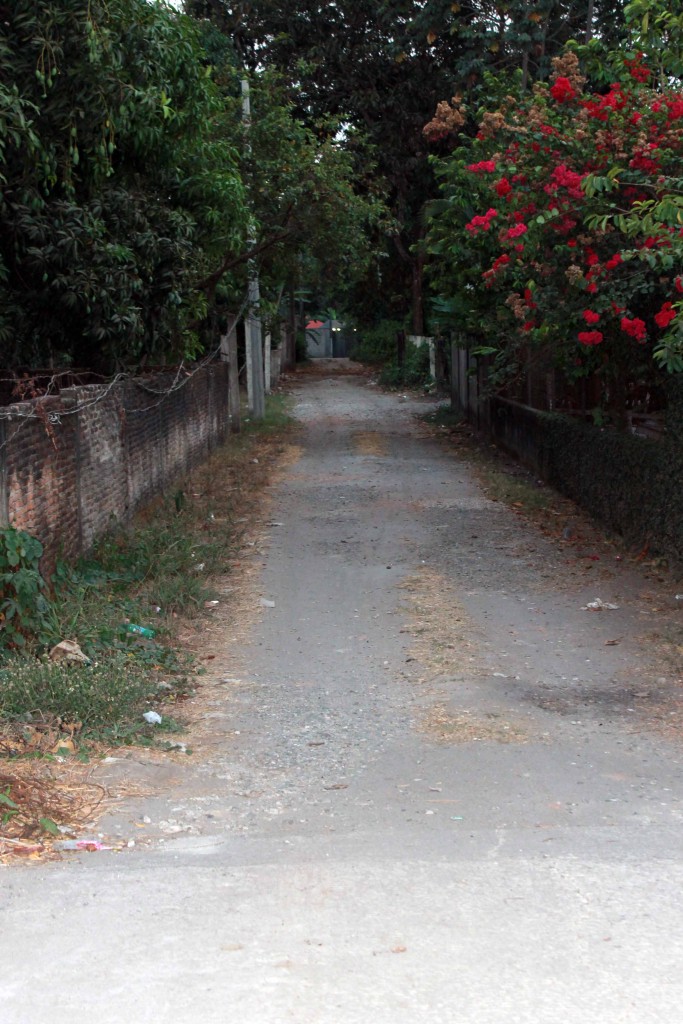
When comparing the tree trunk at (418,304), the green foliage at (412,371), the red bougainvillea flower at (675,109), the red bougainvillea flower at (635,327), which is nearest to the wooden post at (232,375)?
the green foliage at (412,371)

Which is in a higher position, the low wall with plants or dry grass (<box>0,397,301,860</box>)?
the low wall with plants

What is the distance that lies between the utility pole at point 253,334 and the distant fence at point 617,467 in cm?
629

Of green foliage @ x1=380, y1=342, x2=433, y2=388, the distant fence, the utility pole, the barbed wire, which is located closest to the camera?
the barbed wire

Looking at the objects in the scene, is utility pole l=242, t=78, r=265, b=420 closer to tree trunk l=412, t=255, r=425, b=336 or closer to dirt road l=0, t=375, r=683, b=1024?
dirt road l=0, t=375, r=683, b=1024

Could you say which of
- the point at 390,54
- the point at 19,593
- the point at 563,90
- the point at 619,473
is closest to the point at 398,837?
the point at 19,593

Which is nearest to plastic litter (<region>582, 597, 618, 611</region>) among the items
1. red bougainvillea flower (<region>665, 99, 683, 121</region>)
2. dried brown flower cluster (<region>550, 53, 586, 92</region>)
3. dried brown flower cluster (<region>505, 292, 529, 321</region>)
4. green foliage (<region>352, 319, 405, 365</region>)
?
dried brown flower cluster (<region>505, 292, 529, 321</region>)

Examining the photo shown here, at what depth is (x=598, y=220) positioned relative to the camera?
10.2 meters

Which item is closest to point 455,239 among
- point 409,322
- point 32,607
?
point 32,607

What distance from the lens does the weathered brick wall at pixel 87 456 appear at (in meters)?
8.73

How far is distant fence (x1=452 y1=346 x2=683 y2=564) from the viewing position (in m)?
10.6

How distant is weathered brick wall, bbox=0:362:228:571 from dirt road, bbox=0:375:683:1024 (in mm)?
1759

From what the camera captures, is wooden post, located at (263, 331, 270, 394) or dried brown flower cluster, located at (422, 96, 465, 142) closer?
dried brown flower cluster, located at (422, 96, 465, 142)

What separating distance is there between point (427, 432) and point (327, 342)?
234 feet

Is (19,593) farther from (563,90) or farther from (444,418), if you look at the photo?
(444,418)
